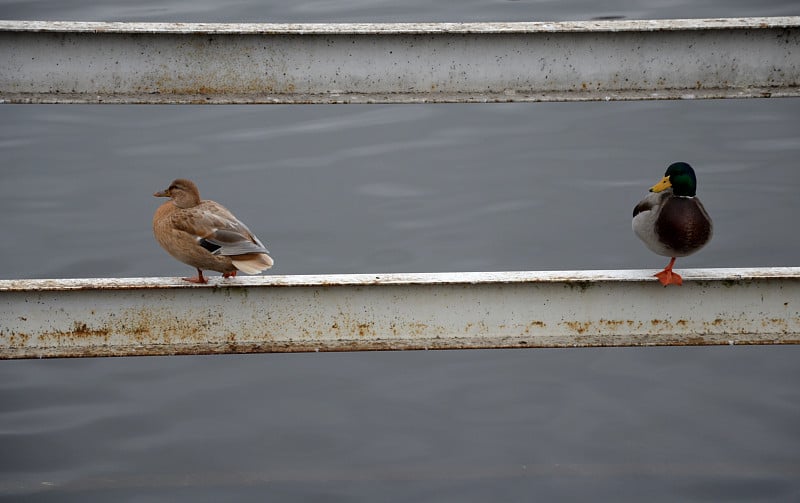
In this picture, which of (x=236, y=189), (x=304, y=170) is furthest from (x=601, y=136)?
(x=236, y=189)

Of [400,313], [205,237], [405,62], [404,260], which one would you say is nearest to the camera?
[400,313]

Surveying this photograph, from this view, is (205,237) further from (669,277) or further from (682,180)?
(682,180)

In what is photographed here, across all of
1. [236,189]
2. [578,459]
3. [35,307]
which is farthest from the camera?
[236,189]

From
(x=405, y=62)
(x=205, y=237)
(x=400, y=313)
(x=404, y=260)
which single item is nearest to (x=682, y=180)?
(x=400, y=313)

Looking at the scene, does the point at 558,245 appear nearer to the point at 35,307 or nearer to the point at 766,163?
the point at 766,163

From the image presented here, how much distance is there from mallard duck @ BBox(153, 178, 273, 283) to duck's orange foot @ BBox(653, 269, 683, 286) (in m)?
1.79

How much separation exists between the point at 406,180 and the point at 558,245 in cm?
167

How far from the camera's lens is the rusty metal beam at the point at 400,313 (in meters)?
4.56

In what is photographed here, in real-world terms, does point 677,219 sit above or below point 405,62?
below

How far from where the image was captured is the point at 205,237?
4910 mm

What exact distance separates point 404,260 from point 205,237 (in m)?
3.43

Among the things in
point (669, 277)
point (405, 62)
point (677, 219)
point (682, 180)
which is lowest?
point (669, 277)

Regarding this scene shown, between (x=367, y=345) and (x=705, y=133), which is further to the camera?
(x=705, y=133)

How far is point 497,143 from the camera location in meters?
10.0
